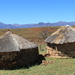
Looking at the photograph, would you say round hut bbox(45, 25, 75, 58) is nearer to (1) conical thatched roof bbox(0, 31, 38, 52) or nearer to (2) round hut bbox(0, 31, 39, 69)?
(2) round hut bbox(0, 31, 39, 69)

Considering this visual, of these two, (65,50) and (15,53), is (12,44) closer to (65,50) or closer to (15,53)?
(15,53)

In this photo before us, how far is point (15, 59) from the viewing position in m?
14.5

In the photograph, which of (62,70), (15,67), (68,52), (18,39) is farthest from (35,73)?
(68,52)

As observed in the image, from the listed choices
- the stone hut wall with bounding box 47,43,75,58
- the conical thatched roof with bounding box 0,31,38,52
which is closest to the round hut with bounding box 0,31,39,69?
the conical thatched roof with bounding box 0,31,38,52

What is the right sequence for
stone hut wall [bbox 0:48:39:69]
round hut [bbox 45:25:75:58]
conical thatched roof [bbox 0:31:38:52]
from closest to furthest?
stone hut wall [bbox 0:48:39:69]
conical thatched roof [bbox 0:31:38:52]
round hut [bbox 45:25:75:58]

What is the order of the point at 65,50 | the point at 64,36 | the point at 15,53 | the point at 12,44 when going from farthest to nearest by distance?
the point at 64,36, the point at 65,50, the point at 12,44, the point at 15,53

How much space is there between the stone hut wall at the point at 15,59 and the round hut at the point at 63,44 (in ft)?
13.4

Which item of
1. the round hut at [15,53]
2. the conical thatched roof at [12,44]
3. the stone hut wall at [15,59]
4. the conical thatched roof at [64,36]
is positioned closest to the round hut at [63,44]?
the conical thatched roof at [64,36]

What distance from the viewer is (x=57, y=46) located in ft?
60.3

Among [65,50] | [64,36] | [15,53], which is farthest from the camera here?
[64,36]

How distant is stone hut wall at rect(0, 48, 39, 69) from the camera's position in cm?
1431

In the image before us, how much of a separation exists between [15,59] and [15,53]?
550 mm

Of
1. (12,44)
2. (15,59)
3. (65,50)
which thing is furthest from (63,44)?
(15,59)

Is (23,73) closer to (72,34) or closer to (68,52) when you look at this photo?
(68,52)
